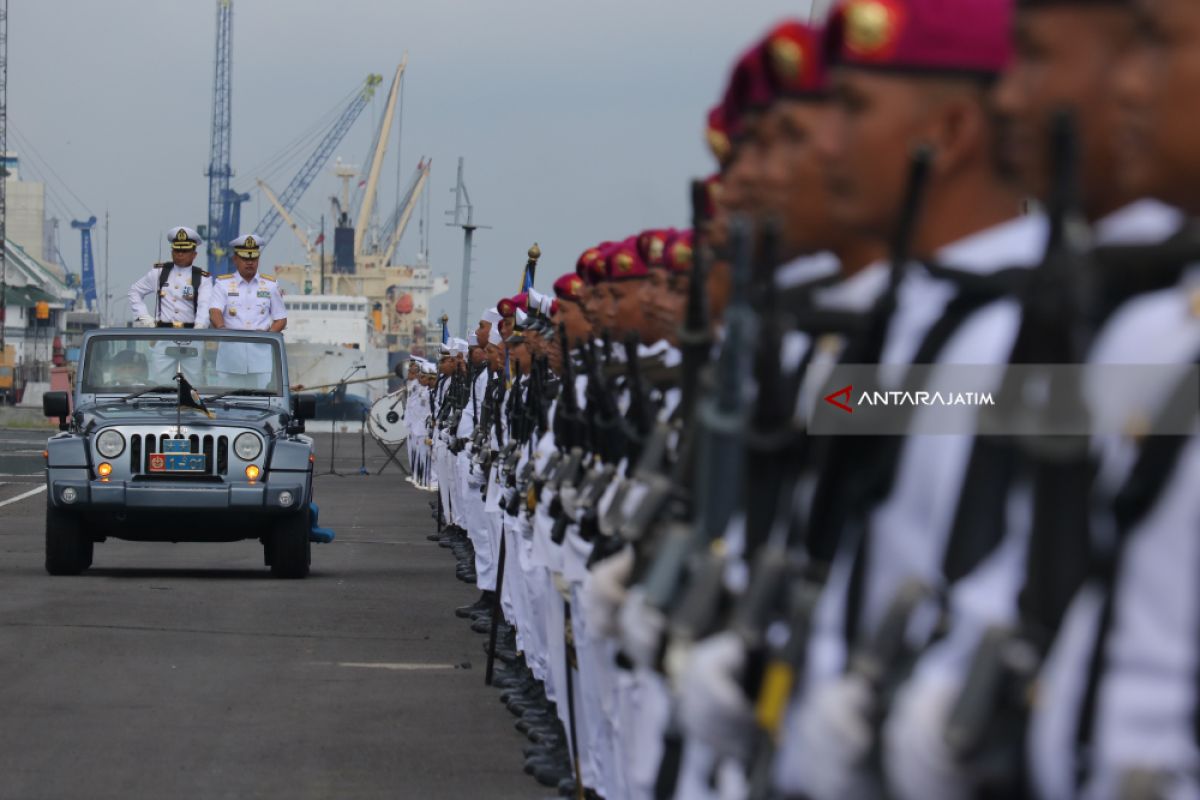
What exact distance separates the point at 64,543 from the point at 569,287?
8.19 meters

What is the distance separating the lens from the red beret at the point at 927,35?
325cm

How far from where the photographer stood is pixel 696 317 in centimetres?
430

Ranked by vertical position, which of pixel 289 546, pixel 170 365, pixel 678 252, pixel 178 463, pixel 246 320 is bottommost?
pixel 289 546

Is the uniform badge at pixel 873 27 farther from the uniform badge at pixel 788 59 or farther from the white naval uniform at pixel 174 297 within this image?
the white naval uniform at pixel 174 297

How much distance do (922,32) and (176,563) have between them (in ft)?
49.3

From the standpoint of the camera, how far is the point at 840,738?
2766 millimetres

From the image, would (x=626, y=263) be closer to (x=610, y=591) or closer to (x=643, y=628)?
(x=610, y=591)

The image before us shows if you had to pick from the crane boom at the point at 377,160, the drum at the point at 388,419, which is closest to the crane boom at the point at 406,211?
the crane boom at the point at 377,160

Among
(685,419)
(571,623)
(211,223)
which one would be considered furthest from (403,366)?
(211,223)

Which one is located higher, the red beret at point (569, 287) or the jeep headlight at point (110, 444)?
the red beret at point (569, 287)

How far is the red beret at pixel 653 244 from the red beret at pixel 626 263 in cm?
5

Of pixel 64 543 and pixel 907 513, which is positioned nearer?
pixel 907 513

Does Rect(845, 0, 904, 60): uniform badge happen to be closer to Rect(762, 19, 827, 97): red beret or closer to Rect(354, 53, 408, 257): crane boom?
Rect(762, 19, 827, 97): red beret

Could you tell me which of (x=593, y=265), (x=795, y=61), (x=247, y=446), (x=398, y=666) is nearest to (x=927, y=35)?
(x=795, y=61)
